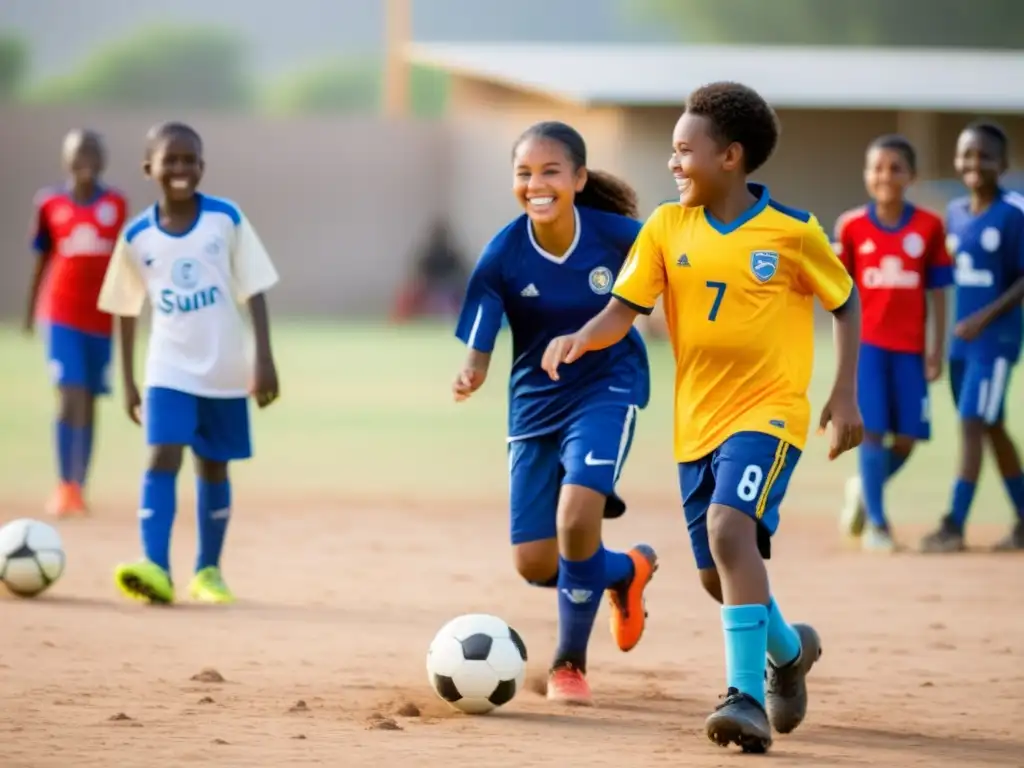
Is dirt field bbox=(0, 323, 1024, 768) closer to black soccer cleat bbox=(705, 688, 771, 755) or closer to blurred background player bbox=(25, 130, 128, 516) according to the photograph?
black soccer cleat bbox=(705, 688, 771, 755)

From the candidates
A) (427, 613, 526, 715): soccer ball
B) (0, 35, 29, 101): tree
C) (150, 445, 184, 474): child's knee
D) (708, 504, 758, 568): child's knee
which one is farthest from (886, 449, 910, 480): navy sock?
(0, 35, 29, 101): tree

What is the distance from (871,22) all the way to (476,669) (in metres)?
69.5

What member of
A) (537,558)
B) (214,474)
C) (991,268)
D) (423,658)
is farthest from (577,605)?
(991,268)

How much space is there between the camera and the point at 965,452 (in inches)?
421

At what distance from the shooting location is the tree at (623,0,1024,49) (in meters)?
68.0

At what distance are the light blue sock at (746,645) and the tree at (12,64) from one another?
261 feet

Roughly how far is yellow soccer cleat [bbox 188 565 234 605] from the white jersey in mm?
814

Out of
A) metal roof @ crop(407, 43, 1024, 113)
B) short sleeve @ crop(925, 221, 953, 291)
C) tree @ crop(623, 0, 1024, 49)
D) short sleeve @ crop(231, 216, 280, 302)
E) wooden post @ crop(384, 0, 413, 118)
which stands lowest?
short sleeve @ crop(231, 216, 280, 302)

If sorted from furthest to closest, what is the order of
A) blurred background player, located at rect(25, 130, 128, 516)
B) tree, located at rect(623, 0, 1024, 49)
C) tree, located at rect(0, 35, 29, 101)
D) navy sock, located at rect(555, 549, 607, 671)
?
1. tree, located at rect(0, 35, 29, 101)
2. tree, located at rect(623, 0, 1024, 49)
3. blurred background player, located at rect(25, 130, 128, 516)
4. navy sock, located at rect(555, 549, 607, 671)

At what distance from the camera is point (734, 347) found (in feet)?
19.7

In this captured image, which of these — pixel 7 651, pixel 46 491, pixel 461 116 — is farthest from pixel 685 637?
pixel 461 116

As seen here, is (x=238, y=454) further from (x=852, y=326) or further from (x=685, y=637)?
(x=852, y=326)

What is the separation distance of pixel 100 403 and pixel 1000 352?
10616mm

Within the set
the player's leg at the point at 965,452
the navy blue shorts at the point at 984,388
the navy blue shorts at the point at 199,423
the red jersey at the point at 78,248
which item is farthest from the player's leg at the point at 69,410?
the navy blue shorts at the point at 984,388
